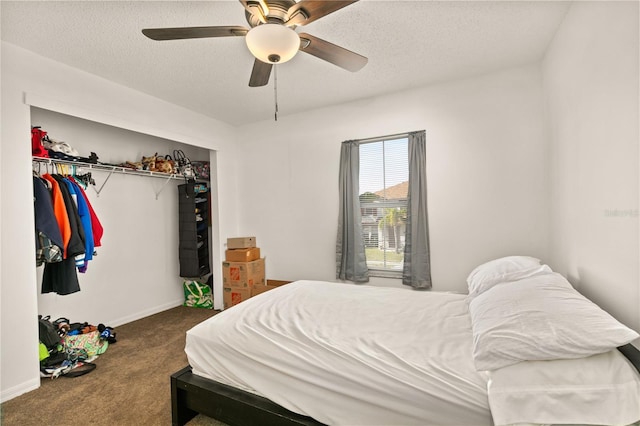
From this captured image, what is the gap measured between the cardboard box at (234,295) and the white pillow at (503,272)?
2618 millimetres

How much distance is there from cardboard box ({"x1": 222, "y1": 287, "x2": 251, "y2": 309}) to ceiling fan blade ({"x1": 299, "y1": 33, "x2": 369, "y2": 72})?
2.91 m

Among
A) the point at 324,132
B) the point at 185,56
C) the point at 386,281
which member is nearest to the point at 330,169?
the point at 324,132

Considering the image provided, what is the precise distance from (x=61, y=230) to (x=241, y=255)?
6.06 feet

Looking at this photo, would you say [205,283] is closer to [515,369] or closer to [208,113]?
[208,113]

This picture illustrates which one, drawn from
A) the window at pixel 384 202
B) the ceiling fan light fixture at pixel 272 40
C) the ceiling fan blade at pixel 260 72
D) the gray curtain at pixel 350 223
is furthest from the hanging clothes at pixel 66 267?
the window at pixel 384 202

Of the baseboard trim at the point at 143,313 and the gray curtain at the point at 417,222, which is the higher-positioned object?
the gray curtain at the point at 417,222

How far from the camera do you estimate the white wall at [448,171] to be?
114 inches

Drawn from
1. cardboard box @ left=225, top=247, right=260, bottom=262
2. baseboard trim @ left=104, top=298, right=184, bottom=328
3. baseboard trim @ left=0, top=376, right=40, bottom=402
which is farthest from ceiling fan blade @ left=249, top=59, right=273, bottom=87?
baseboard trim @ left=104, top=298, right=184, bottom=328

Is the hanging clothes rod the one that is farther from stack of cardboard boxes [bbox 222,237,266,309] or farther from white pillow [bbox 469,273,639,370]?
white pillow [bbox 469,273,639,370]

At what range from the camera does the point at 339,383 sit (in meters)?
1.45

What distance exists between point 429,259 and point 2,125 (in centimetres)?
375

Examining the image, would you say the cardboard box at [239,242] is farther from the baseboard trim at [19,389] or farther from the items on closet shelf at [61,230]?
the baseboard trim at [19,389]

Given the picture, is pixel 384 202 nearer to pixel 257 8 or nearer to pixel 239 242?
pixel 239 242

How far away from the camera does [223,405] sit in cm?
166
